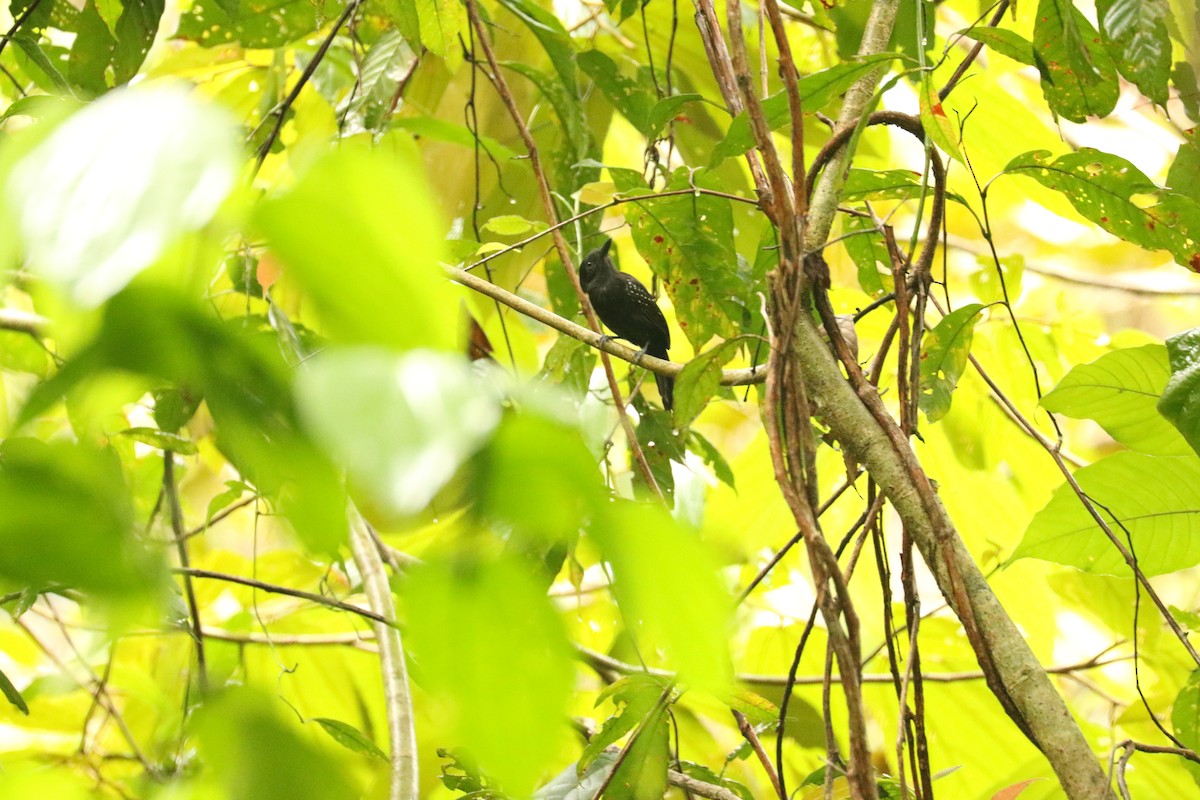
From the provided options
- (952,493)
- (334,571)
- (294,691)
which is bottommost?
(294,691)

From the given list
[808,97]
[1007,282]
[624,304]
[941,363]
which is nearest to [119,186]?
[808,97]

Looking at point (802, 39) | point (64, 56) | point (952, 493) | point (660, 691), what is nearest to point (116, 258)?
point (660, 691)

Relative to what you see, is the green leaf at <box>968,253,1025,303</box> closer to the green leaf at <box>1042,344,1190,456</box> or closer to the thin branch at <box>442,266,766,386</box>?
the green leaf at <box>1042,344,1190,456</box>

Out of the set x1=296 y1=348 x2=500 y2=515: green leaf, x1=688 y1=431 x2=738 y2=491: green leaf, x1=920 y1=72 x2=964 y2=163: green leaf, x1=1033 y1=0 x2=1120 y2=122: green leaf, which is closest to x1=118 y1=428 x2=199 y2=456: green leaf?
x1=688 y1=431 x2=738 y2=491: green leaf

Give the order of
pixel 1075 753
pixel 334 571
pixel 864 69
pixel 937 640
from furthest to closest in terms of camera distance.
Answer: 1. pixel 334 571
2. pixel 937 640
3. pixel 864 69
4. pixel 1075 753

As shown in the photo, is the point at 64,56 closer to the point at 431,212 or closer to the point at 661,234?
the point at 661,234

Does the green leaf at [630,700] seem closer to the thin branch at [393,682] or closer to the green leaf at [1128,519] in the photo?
the thin branch at [393,682]

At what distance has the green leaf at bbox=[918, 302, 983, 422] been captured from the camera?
105cm

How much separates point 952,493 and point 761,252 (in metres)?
0.88

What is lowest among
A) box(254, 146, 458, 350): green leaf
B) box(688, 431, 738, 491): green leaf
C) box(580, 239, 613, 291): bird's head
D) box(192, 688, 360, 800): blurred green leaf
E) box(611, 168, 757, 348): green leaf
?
box(192, 688, 360, 800): blurred green leaf

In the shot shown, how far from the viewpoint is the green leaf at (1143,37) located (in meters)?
0.93

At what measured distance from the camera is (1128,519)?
1066 millimetres

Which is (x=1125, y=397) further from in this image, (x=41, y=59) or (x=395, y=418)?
(x=41, y=59)

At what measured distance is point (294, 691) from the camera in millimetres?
1779
